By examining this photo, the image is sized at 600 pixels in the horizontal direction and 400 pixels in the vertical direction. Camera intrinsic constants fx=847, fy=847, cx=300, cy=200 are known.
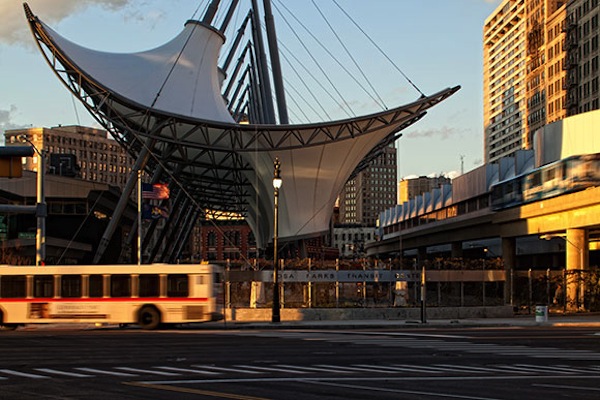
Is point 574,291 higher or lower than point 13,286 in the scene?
lower

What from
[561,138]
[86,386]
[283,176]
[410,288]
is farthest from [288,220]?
[86,386]

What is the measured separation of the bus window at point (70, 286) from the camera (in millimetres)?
34406

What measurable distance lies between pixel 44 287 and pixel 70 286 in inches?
43.4

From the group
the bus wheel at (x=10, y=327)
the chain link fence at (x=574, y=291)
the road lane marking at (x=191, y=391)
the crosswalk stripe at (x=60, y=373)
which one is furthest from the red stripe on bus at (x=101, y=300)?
the chain link fence at (x=574, y=291)

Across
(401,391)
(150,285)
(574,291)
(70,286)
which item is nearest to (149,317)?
(150,285)

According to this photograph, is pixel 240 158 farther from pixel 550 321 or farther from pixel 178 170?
pixel 550 321

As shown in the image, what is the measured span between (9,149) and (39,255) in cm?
938

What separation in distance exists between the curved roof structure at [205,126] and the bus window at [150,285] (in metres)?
38.8

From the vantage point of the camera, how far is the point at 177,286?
34094mm

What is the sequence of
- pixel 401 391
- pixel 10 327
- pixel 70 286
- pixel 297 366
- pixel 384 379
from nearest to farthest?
pixel 401 391 → pixel 384 379 → pixel 297 366 → pixel 70 286 → pixel 10 327

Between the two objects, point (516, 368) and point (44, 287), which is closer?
point (516, 368)

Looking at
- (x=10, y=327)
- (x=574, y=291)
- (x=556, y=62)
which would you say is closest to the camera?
(x=10, y=327)

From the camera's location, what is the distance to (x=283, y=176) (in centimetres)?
8825

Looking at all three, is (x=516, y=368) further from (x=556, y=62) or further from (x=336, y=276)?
(x=556, y=62)
